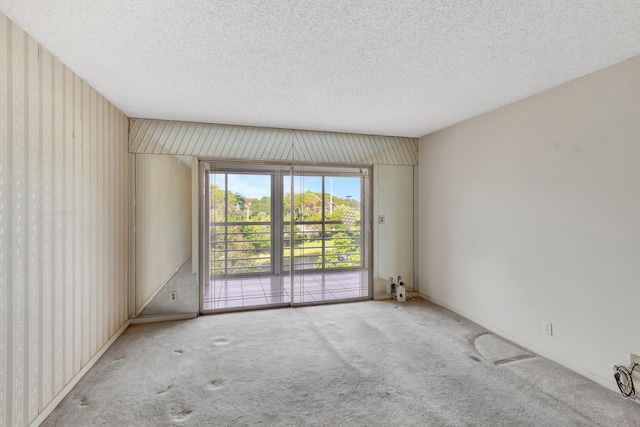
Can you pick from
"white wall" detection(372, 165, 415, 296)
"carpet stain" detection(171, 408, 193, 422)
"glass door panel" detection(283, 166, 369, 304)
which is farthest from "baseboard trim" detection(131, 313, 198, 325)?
"white wall" detection(372, 165, 415, 296)

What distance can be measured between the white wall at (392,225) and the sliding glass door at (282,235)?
17 centimetres

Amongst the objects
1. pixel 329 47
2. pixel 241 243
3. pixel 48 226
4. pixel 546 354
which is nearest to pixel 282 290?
pixel 241 243

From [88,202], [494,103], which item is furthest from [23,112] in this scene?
[494,103]

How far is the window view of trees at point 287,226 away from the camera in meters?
4.09

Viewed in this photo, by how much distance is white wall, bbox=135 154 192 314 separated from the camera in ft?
12.2

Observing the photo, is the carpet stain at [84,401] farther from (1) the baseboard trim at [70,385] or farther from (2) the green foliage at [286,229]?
(2) the green foliage at [286,229]

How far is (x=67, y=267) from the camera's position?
89.9 inches

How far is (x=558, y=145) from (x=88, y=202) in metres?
4.15

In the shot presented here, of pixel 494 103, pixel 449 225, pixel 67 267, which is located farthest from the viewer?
pixel 449 225

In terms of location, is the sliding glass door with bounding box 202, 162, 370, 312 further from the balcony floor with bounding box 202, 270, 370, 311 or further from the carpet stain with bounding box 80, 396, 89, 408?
the carpet stain with bounding box 80, 396, 89, 408

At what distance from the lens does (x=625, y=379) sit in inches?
86.4

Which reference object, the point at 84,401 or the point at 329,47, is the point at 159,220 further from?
the point at 329,47

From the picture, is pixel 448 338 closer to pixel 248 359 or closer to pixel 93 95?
pixel 248 359

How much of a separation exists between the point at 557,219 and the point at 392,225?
2.23 metres
